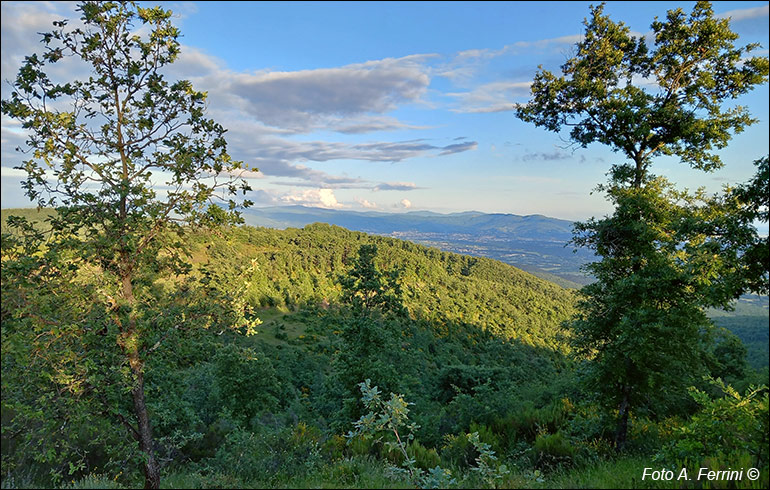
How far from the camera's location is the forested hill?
86000 mm

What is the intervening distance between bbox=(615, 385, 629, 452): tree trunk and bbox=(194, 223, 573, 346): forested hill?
6122 cm

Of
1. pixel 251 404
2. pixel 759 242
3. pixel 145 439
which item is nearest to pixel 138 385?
pixel 145 439

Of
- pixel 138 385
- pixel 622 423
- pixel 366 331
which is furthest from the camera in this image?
pixel 366 331

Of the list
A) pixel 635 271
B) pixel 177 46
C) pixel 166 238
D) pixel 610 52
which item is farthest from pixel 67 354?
pixel 610 52

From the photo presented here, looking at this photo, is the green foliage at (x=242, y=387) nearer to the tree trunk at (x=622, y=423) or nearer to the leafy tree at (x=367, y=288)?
the leafy tree at (x=367, y=288)

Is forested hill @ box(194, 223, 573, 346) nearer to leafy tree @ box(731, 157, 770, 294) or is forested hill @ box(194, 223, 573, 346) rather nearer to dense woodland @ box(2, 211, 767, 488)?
dense woodland @ box(2, 211, 767, 488)

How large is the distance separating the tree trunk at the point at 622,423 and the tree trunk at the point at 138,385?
1146 cm

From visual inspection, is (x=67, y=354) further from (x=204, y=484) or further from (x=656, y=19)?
(x=656, y=19)

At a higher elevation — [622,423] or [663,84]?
[663,84]

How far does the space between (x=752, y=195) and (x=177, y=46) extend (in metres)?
11.4

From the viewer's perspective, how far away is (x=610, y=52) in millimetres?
11039

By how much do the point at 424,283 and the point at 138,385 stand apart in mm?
106775

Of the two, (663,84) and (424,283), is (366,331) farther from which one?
(424,283)

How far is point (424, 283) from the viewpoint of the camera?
11212 centimetres
